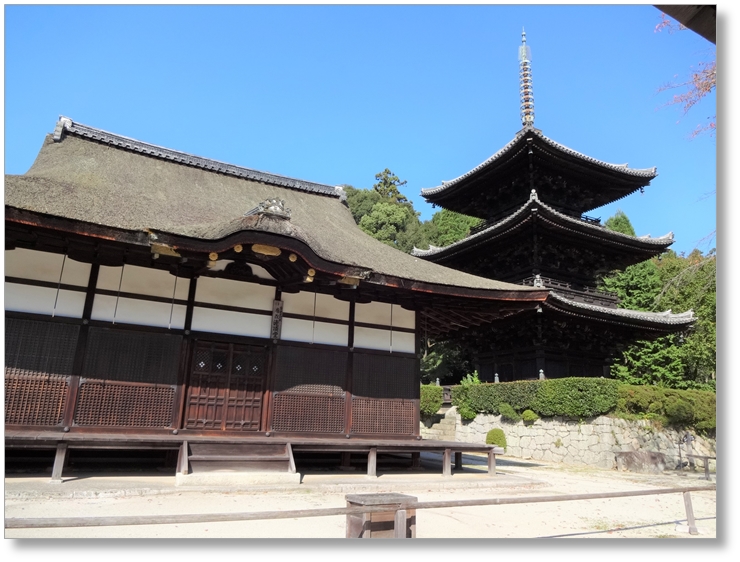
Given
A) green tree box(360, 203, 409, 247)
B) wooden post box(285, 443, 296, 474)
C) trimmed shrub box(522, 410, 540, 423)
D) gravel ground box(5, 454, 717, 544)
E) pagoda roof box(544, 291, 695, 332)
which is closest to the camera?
gravel ground box(5, 454, 717, 544)

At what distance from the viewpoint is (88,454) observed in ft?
26.1

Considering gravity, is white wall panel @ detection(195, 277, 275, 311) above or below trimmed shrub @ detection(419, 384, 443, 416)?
above

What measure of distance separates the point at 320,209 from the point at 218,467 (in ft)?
22.8

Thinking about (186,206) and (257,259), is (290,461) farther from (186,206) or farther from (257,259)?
(186,206)

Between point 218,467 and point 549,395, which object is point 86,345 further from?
point 549,395

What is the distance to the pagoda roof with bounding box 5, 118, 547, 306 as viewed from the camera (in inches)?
270

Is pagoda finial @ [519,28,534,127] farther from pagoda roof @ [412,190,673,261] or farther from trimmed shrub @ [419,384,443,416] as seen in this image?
trimmed shrub @ [419,384,443,416]

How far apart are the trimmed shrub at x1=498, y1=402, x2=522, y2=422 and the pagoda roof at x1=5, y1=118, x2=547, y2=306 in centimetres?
730

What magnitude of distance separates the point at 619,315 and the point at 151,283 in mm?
14406

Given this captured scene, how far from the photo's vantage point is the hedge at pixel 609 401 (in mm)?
14227

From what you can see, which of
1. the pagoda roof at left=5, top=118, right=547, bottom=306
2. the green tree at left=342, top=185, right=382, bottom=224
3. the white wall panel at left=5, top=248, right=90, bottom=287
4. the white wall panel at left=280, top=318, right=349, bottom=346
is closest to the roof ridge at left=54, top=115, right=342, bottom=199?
the pagoda roof at left=5, top=118, right=547, bottom=306

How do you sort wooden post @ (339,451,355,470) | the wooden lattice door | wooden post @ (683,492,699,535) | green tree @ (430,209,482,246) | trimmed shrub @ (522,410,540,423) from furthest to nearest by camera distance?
green tree @ (430,209,482,246) → trimmed shrub @ (522,410,540,423) → wooden post @ (339,451,355,470) → the wooden lattice door → wooden post @ (683,492,699,535)

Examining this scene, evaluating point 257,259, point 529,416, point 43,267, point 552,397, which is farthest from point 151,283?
point 529,416

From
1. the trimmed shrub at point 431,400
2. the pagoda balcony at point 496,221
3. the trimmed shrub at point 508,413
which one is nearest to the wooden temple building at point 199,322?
the trimmed shrub at point 508,413
